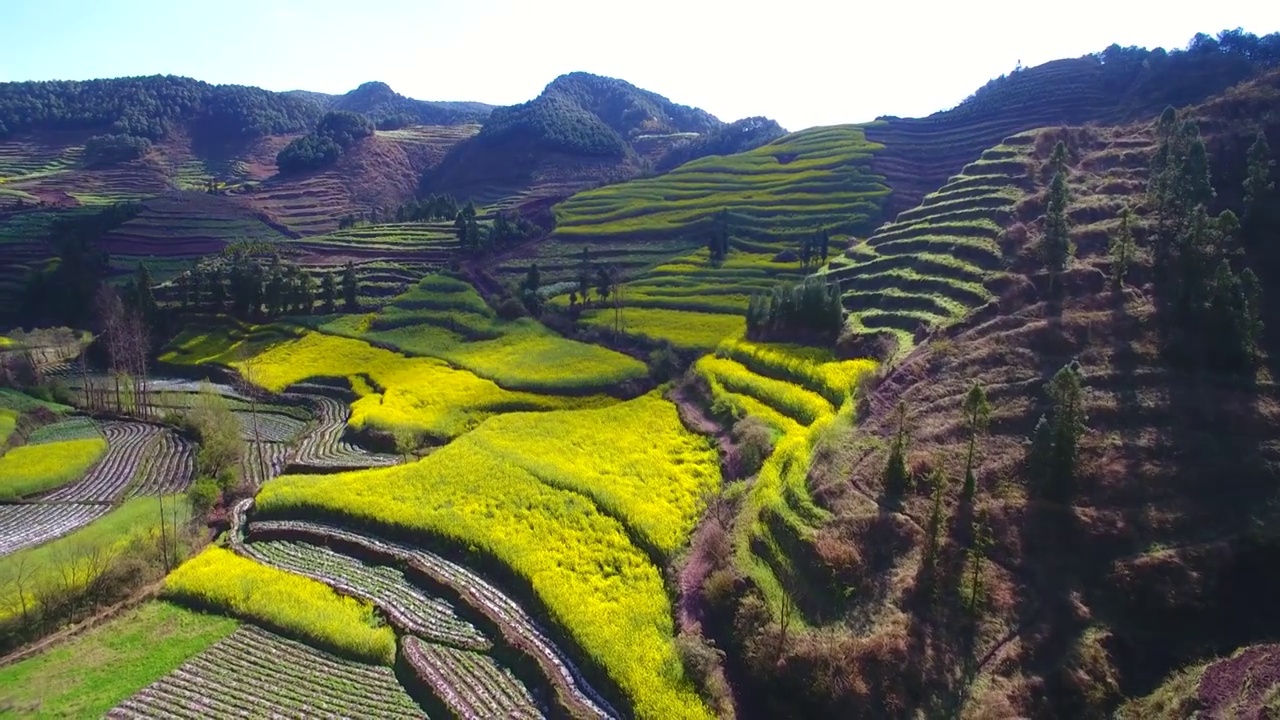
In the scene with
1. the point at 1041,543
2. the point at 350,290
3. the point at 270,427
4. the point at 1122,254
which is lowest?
the point at 270,427

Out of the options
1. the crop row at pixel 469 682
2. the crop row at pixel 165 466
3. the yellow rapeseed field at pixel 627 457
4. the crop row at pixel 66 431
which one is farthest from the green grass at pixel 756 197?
the crop row at pixel 469 682

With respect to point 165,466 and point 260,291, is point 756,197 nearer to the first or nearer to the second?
point 260,291

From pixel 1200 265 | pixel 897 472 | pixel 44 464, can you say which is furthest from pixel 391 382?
pixel 1200 265

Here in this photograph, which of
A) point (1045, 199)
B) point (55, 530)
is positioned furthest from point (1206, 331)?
point (55, 530)

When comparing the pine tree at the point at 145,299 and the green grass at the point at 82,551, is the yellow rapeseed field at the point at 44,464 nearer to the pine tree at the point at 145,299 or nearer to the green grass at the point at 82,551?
the green grass at the point at 82,551

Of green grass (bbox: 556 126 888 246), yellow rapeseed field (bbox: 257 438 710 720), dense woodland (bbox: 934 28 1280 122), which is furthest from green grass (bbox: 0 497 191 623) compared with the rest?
dense woodland (bbox: 934 28 1280 122)

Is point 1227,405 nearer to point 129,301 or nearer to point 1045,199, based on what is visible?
point 1045,199

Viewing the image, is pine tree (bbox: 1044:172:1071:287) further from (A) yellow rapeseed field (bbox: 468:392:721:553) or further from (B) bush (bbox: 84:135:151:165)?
(B) bush (bbox: 84:135:151:165)
